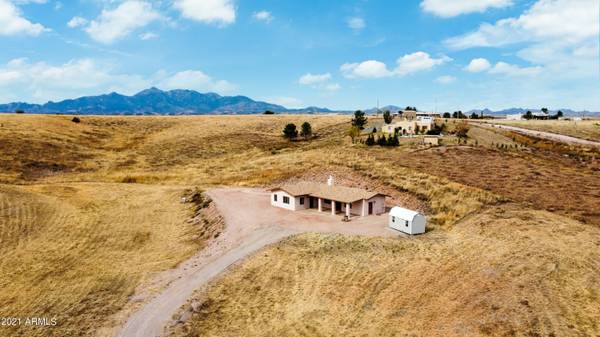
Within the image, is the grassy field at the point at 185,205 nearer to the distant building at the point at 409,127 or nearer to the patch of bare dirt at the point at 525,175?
the patch of bare dirt at the point at 525,175

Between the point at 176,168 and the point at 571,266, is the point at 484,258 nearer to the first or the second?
the point at 571,266

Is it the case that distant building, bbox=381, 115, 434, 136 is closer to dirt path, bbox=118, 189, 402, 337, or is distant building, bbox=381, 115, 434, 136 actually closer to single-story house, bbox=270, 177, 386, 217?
single-story house, bbox=270, 177, 386, 217

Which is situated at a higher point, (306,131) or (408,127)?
(408,127)

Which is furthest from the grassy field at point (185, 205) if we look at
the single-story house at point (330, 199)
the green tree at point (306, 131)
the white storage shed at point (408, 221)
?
the single-story house at point (330, 199)

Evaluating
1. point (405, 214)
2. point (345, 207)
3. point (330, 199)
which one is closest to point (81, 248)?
point (330, 199)

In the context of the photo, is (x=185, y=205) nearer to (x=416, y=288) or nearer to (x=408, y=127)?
(x=416, y=288)
